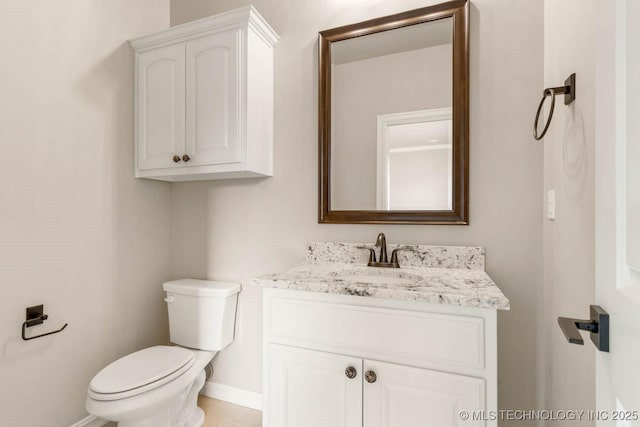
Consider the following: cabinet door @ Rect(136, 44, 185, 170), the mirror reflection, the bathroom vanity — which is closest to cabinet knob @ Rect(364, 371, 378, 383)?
the bathroom vanity

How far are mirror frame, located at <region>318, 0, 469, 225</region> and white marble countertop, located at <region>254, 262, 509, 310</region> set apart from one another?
25 cm

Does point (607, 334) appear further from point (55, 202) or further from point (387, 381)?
point (55, 202)

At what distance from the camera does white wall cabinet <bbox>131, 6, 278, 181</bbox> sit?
1547mm

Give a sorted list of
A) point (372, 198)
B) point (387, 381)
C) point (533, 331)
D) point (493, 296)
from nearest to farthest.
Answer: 1. point (493, 296)
2. point (387, 381)
3. point (533, 331)
4. point (372, 198)

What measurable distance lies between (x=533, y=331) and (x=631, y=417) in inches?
40.3

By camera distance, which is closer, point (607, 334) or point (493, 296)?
point (607, 334)

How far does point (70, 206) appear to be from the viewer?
1.52 metres

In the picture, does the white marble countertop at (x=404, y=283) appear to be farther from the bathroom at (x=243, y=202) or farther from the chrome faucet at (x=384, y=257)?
the bathroom at (x=243, y=202)

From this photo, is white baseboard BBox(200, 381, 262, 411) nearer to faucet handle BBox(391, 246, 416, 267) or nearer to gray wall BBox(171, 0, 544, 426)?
gray wall BBox(171, 0, 544, 426)

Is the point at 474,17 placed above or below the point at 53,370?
above

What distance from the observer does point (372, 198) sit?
158 cm

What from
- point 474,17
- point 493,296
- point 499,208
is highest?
point 474,17

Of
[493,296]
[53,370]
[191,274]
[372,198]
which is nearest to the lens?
[493,296]

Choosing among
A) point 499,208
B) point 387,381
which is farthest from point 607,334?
point 499,208
